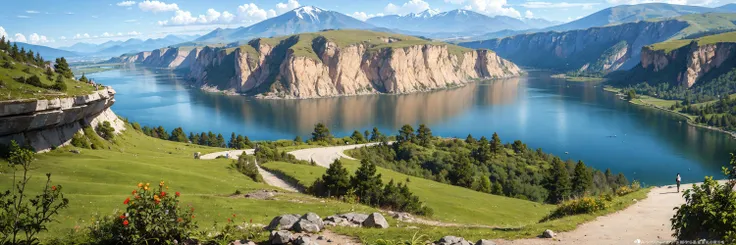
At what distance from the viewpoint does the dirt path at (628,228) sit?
16391 mm

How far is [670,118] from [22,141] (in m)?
175

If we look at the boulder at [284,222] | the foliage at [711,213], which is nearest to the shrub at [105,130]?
the boulder at [284,222]

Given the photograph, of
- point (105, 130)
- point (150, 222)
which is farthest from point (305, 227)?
point (105, 130)

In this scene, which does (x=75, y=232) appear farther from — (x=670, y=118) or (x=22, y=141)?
(x=670, y=118)

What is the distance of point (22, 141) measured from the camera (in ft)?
101

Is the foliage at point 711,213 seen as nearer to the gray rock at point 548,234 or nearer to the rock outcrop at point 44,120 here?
the gray rock at point 548,234

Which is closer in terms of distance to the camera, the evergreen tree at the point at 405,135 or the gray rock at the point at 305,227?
the gray rock at the point at 305,227

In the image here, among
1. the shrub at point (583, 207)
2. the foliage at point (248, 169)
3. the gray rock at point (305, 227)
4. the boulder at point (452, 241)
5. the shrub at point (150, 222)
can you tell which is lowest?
the foliage at point (248, 169)

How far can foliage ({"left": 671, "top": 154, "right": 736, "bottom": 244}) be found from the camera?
1099 cm

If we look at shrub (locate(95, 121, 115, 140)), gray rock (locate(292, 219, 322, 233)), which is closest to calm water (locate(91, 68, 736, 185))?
shrub (locate(95, 121, 115, 140))

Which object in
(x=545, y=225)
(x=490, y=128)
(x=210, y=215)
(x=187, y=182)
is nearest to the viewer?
(x=545, y=225)

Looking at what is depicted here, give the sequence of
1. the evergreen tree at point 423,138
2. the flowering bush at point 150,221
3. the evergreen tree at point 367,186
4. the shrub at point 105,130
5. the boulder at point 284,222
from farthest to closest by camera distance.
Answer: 1. the evergreen tree at point 423,138
2. the shrub at point 105,130
3. the evergreen tree at point 367,186
4. the boulder at point 284,222
5. the flowering bush at point 150,221

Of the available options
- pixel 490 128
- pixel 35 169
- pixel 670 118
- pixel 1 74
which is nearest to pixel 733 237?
pixel 35 169

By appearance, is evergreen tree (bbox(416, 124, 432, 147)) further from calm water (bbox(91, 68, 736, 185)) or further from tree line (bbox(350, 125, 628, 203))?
calm water (bbox(91, 68, 736, 185))
